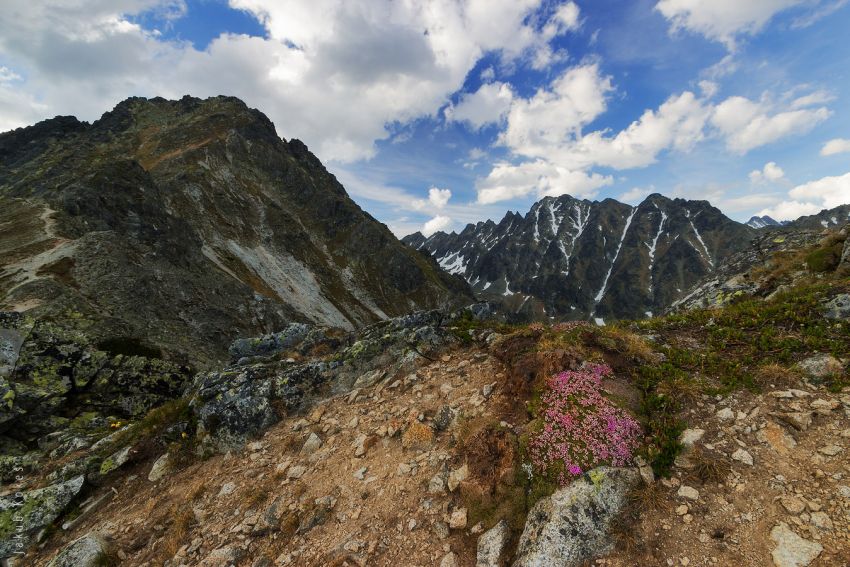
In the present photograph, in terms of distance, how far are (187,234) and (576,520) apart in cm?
9476

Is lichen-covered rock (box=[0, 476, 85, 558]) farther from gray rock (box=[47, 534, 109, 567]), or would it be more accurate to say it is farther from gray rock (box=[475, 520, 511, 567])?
gray rock (box=[475, 520, 511, 567])

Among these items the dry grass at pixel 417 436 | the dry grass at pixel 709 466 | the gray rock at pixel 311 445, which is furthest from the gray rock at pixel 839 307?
the gray rock at pixel 311 445

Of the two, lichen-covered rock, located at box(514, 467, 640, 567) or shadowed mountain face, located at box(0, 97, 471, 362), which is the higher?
shadowed mountain face, located at box(0, 97, 471, 362)

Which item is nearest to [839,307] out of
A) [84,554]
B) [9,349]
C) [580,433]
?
[580,433]

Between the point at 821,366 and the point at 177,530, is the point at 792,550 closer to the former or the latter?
the point at 821,366

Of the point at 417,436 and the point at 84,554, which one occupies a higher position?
the point at 417,436

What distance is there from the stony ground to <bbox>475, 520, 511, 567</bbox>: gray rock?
0.24 metres

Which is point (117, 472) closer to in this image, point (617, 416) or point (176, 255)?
point (617, 416)

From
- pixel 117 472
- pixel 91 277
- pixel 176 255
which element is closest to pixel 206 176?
pixel 176 255

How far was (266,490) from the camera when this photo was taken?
10.2m

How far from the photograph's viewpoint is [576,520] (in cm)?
677

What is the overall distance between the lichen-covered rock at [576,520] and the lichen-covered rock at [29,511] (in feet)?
46.6

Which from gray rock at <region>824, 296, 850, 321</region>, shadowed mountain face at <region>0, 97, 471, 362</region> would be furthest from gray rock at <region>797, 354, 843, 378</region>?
shadowed mountain face at <region>0, 97, 471, 362</region>

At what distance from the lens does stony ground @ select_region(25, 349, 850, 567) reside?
6.20 m
